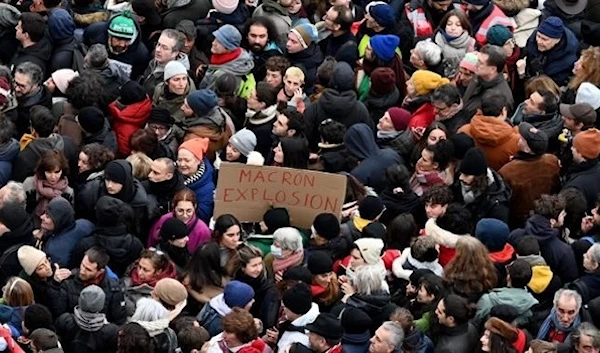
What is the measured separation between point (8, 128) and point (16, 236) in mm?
1418

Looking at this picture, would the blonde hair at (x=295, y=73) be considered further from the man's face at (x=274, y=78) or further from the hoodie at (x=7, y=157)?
the hoodie at (x=7, y=157)

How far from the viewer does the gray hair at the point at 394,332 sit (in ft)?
46.0

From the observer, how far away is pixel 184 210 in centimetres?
1572

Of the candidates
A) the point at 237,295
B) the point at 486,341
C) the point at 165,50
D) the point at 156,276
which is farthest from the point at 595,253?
the point at 165,50

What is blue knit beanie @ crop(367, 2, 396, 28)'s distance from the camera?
18.8m

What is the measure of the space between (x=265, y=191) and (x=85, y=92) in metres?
1.99

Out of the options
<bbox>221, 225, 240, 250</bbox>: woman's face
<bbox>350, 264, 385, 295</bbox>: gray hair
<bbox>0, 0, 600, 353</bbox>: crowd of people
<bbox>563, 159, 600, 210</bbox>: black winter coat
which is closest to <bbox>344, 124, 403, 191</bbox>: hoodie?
<bbox>0, 0, 600, 353</bbox>: crowd of people

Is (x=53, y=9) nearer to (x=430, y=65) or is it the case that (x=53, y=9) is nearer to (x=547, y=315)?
(x=430, y=65)

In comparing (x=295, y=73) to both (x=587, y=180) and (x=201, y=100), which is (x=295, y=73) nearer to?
(x=201, y=100)

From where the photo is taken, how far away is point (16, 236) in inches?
607

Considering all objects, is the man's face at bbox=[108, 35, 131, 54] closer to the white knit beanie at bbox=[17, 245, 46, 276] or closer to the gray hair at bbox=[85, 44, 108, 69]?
the gray hair at bbox=[85, 44, 108, 69]

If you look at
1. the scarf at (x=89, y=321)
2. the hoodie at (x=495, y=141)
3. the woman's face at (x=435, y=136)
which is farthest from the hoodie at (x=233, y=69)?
the scarf at (x=89, y=321)

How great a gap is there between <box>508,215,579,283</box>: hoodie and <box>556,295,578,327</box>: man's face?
3.05ft

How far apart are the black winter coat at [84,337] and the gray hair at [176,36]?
170 inches
